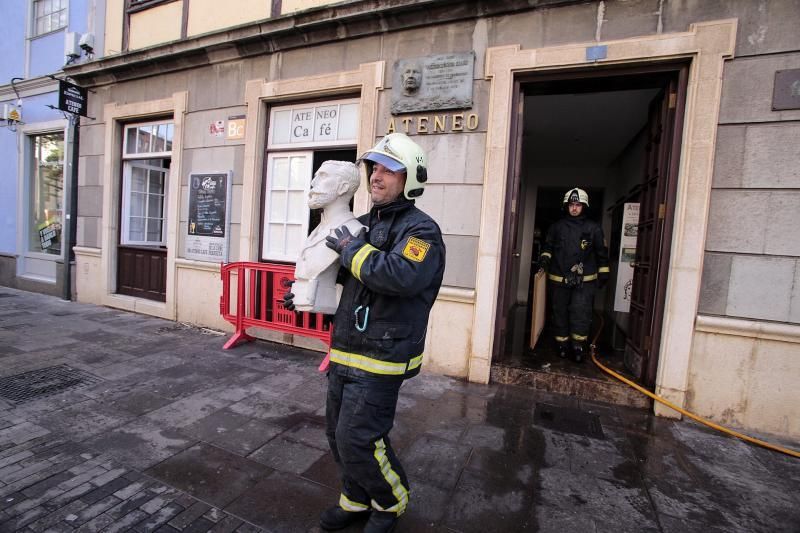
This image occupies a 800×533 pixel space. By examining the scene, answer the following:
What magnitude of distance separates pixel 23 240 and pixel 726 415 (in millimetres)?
12569

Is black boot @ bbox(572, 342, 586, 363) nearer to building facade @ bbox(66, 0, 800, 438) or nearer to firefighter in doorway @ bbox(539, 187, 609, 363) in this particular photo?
firefighter in doorway @ bbox(539, 187, 609, 363)

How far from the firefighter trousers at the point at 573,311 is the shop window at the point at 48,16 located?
10.7 meters

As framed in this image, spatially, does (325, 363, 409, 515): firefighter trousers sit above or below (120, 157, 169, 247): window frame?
below

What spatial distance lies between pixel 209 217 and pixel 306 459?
452cm

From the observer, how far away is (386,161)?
77.4 inches

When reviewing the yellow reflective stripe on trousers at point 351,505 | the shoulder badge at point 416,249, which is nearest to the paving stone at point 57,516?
the yellow reflective stripe on trousers at point 351,505

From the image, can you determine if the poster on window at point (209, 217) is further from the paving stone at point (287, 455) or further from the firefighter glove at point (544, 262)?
the firefighter glove at point (544, 262)

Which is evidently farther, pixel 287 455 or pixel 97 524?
pixel 287 455

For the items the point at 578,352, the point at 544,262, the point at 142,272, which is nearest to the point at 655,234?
the point at 544,262

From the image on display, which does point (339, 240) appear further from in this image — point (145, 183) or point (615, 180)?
point (615, 180)

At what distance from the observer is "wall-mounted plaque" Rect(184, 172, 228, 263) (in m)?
5.98

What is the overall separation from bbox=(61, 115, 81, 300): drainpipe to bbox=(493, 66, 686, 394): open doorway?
823 cm

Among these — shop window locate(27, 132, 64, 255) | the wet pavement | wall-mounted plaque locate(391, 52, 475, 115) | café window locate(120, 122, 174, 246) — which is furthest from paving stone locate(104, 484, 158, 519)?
shop window locate(27, 132, 64, 255)

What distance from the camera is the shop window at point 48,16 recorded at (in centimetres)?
811
